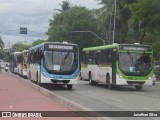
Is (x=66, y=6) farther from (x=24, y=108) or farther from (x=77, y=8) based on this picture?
(x=24, y=108)

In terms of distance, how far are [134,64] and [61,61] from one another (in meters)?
4.77

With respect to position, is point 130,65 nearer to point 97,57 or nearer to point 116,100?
point 97,57

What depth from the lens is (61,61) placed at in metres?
30.6

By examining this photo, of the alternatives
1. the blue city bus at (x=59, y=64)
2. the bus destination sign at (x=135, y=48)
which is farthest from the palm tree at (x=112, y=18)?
the blue city bus at (x=59, y=64)

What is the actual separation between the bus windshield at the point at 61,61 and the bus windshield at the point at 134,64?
10.1 ft

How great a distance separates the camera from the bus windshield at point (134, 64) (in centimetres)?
3059

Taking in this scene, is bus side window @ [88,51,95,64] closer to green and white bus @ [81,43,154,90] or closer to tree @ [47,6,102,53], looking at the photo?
green and white bus @ [81,43,154,90]

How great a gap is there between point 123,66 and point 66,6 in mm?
78656

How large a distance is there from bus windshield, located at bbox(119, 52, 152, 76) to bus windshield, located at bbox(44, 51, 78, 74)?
3.09 metres

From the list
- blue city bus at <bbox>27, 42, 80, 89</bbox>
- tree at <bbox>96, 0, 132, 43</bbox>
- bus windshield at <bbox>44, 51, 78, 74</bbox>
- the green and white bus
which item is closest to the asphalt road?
the green and white bus

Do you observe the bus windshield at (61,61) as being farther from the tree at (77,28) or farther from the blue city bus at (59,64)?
the tree at (77,28)

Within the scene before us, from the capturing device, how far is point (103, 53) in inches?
1328

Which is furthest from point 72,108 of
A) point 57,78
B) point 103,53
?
point 103,53

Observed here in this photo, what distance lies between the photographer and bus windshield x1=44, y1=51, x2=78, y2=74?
30453 mm
